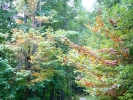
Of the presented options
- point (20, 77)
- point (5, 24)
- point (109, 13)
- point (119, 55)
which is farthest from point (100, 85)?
point (5, 24)

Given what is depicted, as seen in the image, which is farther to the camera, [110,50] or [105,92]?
[110,50]

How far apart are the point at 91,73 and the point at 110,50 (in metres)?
0.67

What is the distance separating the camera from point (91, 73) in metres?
4.17

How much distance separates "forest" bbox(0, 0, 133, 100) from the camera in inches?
149

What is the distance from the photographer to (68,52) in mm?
5098

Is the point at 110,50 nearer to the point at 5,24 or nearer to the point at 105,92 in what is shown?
the point at 105,92

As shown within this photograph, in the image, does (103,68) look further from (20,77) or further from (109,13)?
(20,77)

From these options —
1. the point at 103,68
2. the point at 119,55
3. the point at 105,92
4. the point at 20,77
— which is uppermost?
the point at 119,55

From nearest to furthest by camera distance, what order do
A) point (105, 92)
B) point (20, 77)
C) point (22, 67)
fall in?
point (105, 92), point (20, 77), point (22, 67)

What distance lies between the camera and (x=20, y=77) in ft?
30.3

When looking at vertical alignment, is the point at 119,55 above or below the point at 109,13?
below

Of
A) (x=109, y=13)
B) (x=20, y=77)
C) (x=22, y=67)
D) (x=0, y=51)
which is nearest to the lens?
(x=109, y=13)

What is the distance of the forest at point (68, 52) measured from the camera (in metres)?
3.79

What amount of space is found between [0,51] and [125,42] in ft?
17.5
